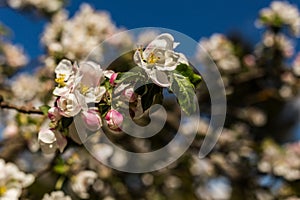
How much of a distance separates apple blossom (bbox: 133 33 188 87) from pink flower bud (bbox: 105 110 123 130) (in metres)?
0.11

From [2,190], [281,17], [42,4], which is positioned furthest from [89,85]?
[42,4]

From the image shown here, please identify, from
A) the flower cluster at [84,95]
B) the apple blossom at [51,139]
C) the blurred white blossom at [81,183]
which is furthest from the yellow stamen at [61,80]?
the blurred white blossom at [81,183]

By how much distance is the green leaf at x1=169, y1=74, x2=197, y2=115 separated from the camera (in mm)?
888

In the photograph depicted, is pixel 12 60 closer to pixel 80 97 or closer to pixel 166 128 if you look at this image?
pixel 166 128

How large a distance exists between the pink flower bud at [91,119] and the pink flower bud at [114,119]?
0.10 feet

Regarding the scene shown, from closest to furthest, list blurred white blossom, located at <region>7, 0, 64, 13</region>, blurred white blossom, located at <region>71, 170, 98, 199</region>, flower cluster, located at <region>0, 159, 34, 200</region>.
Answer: flower cluster, located at <region>0, 159, 34, 200</region>
blurred white blossom, located at <region>71, 170, 98, 199</region>
blurred white blossom, located at <region>7, 0, 64, 13</region>

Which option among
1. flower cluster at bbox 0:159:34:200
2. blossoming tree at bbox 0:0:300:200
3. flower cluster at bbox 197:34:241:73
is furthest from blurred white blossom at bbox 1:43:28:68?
flower cluster at bbox 0:159:34:200

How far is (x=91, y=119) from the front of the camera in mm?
943

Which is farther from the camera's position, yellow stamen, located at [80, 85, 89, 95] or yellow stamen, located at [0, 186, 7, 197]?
yellow stamen, located at [0, 186, 7, 197]

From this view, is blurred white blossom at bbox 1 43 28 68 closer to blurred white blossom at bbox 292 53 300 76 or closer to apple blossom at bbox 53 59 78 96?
blurred white blossom at bbox 292 53 300 76

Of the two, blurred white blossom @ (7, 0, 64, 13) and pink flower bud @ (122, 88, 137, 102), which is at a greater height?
blurred white blossom @ (7, 0, 64, 13)

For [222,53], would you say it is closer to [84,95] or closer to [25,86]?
[25,86]

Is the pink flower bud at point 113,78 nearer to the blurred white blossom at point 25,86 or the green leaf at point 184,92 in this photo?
the green leaf at point 184,92

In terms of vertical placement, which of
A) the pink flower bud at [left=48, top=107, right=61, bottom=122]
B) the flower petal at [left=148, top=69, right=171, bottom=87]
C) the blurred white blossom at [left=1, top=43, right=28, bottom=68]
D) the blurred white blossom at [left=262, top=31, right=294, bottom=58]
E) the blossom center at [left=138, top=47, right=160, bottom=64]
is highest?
the blurred white blossom at [left=262, top=31, right=294, bottom=58]
